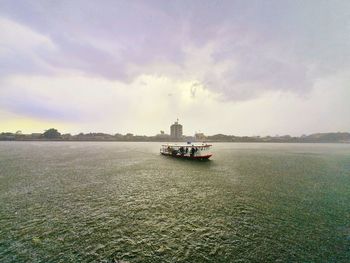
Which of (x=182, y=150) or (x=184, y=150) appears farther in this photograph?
(x=182, y=150)

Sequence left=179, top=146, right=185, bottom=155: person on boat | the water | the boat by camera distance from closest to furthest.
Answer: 1. the water
2. the boat
3. left=179, top=146, right=185, bottom=155: person on boat

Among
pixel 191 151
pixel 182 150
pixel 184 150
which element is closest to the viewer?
pixel 191 151

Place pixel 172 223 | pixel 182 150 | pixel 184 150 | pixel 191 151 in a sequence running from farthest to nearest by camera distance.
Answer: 1. pixel 182 150
2. pixel 184 150
3. pixel 191 151
4. pixel 172 223

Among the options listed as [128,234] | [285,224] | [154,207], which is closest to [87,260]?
[128,234]

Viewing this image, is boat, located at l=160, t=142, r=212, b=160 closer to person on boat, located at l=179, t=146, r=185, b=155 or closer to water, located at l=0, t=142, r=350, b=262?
Answer: person on boat, located at l=179, t=146, r=185, b=155

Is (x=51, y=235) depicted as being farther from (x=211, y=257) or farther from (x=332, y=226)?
(x=332, y=226)

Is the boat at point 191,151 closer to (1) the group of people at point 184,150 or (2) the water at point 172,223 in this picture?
(1) the group of people at point 184,150

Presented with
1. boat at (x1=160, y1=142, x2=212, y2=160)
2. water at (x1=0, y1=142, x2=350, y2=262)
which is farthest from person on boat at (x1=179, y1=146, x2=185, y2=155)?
water at (x1=0, y1=142, x2=350, y2=262)

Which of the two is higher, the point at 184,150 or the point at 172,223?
the point at 184,150

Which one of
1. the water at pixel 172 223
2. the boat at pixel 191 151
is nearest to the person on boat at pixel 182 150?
the boat at pixel 191 151

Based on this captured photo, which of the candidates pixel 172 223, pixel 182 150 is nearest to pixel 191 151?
pixel 182 150

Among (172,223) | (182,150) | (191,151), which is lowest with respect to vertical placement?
(172,223)

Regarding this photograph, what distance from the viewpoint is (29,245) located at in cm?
1691

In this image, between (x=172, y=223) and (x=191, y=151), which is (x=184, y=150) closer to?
(x=191, y=151)
